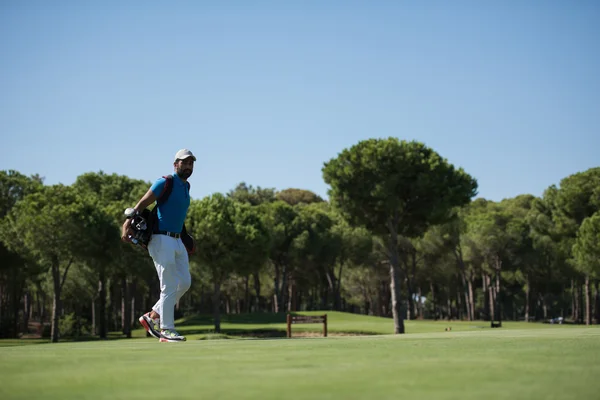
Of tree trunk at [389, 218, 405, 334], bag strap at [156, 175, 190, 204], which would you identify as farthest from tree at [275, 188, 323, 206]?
bag strap at [156, 175, 190, 204]

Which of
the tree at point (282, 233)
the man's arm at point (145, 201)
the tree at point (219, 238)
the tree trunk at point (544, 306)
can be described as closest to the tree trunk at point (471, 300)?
the tree trunk at point (544, 306)

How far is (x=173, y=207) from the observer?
1010 cm

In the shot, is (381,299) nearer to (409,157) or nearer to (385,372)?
(409,157)

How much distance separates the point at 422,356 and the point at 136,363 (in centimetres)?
236

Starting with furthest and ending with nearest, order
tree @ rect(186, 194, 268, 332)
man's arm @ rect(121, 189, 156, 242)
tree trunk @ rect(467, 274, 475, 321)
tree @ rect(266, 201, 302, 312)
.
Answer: tree trunk @ rect(467, 274, 475, 321) → tree @ rect(266, 201, 302, 312) → tree @ rect(186, 194, 268, 332) → man's arm @ rect(121, 189, 156, 242)

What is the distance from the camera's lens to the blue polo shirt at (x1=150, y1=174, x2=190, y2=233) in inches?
394

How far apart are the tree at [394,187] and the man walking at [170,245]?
28171 millimetres

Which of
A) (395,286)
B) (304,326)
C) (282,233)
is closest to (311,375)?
(395,286)

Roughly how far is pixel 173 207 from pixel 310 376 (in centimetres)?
616

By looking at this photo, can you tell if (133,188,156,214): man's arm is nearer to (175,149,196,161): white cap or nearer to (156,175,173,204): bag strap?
(156,175,173,204): bag strap

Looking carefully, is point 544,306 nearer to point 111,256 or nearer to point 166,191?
point 111,256

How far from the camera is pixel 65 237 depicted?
1655 inches

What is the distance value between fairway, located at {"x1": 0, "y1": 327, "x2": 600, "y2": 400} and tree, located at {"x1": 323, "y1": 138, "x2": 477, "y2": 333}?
32411 millimetres

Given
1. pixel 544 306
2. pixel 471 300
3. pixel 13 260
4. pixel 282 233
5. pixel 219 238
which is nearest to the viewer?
pixel 219 238
